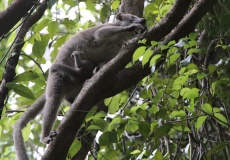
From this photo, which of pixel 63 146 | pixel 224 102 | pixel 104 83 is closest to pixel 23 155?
pixel 63 146

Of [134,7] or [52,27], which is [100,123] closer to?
[52,27]

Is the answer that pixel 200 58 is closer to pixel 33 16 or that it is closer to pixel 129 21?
pixel 129 21

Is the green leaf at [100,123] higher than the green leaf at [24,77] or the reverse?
the reverse

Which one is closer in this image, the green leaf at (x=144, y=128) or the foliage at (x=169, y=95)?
the foliage at (x=169, y=95)

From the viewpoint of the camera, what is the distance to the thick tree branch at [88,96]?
110 inches

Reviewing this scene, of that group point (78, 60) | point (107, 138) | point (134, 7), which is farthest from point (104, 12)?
point (107, 138)

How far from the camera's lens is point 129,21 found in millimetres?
4234

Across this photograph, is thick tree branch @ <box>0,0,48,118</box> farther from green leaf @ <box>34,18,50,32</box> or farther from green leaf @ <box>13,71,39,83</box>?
green leaf @ <box>34,18,50,32</box>

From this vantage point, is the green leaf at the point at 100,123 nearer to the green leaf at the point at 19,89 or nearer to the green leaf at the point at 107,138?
the green leaf at the point at 107,138

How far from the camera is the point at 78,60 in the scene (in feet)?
14.3

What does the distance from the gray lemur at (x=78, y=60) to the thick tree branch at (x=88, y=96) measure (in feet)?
3.13

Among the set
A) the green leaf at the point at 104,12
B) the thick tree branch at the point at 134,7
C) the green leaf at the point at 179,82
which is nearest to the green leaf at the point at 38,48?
the green leaf at the point at 179,82

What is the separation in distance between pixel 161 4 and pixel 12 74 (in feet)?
5.38

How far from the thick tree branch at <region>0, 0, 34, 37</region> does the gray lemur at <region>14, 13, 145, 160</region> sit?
5.03 ft
